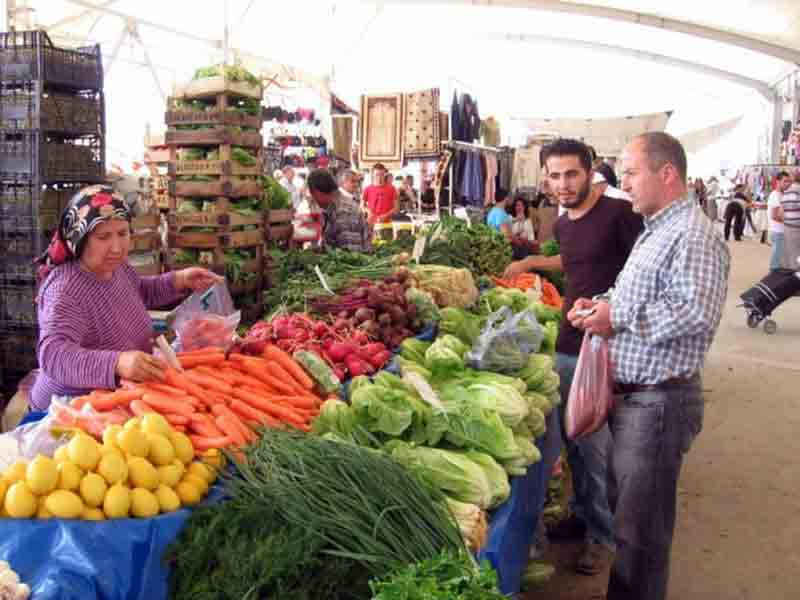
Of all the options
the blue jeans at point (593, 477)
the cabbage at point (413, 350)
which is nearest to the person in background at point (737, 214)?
the blue jeans at point (593, 477)

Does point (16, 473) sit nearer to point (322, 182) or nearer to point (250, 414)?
point (250, 414)

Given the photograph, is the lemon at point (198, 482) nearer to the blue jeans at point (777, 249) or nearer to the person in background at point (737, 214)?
the blue jeans at point (777, 249)

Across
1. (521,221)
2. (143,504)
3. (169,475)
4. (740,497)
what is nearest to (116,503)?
(143,504)

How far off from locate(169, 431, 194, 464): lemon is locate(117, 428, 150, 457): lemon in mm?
123

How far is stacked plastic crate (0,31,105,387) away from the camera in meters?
5.40

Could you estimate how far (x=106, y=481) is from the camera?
2.01 meters

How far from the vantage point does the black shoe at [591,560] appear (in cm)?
387

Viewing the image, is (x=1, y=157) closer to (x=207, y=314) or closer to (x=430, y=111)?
(x=207, y=314)

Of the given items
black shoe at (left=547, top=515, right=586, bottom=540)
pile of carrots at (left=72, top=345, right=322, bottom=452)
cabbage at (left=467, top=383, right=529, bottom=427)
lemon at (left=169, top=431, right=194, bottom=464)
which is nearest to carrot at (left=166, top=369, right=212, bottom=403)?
pile of carrots at (left=72, top=345, right=322, bottom=452)

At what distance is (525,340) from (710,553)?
1.51 m

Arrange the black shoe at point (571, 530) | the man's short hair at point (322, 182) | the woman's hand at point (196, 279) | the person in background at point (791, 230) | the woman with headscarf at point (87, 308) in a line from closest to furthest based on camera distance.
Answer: the woman with headscarf at point (87, 308), the woman's hand at point (196, 279), the black shoe at point (571, 530), the man's short hair at point (322, 182), the person in background at point (791, 230)

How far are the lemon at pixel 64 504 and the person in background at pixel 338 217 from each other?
510 cm

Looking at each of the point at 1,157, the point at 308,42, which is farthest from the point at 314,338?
the point at 308,42

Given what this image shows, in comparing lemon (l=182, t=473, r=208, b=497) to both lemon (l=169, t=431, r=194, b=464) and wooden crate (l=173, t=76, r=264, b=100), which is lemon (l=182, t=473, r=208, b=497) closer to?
lemon (l=169, t=431, r=194, b=464)
